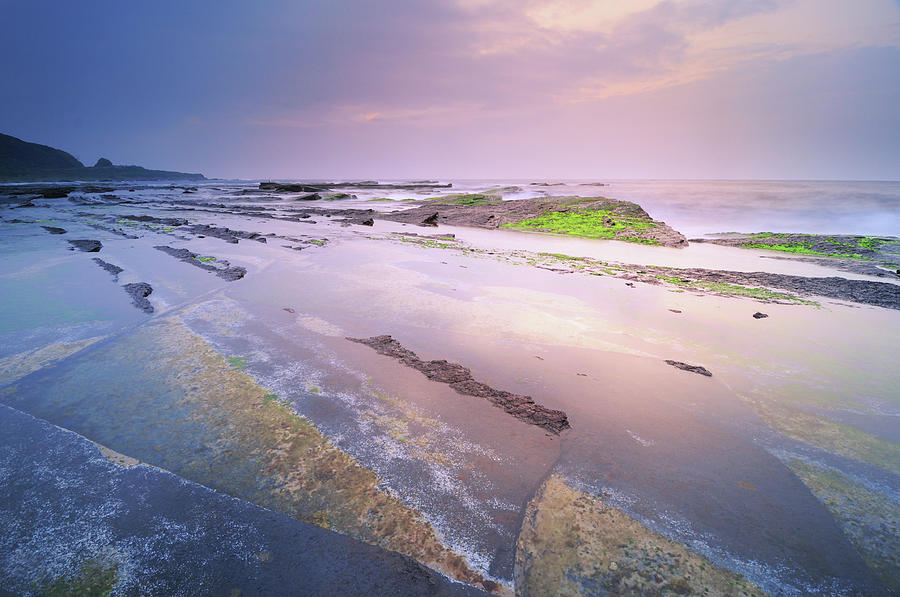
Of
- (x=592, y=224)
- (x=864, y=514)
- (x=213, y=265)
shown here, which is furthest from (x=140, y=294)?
(x=592, y=224)

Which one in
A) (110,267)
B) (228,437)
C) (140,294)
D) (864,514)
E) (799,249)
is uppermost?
(799,249)

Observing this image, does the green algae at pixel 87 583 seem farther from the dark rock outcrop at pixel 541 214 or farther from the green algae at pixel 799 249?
the green algae at pixel 799 249

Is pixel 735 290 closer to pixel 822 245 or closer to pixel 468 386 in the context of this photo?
pixel 468 386

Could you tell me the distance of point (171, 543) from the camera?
2.25 m

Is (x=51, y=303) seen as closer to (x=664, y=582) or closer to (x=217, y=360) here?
(x=217, y=360)

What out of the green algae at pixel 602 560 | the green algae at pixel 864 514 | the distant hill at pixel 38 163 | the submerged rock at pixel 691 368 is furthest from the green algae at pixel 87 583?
the distant hill at pixel 38 163

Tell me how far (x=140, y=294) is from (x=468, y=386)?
682 centimetres

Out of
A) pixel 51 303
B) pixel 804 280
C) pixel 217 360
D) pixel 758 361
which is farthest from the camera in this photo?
pixel 804 280

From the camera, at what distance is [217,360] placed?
473 cm

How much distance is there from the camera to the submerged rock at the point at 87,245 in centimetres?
1162

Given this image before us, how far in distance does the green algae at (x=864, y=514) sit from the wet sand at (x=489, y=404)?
2 centimetres

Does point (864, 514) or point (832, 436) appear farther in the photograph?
point (832, 436)

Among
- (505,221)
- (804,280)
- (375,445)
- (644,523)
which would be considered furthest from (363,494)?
(505,221)

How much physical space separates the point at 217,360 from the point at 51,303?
449 cm
